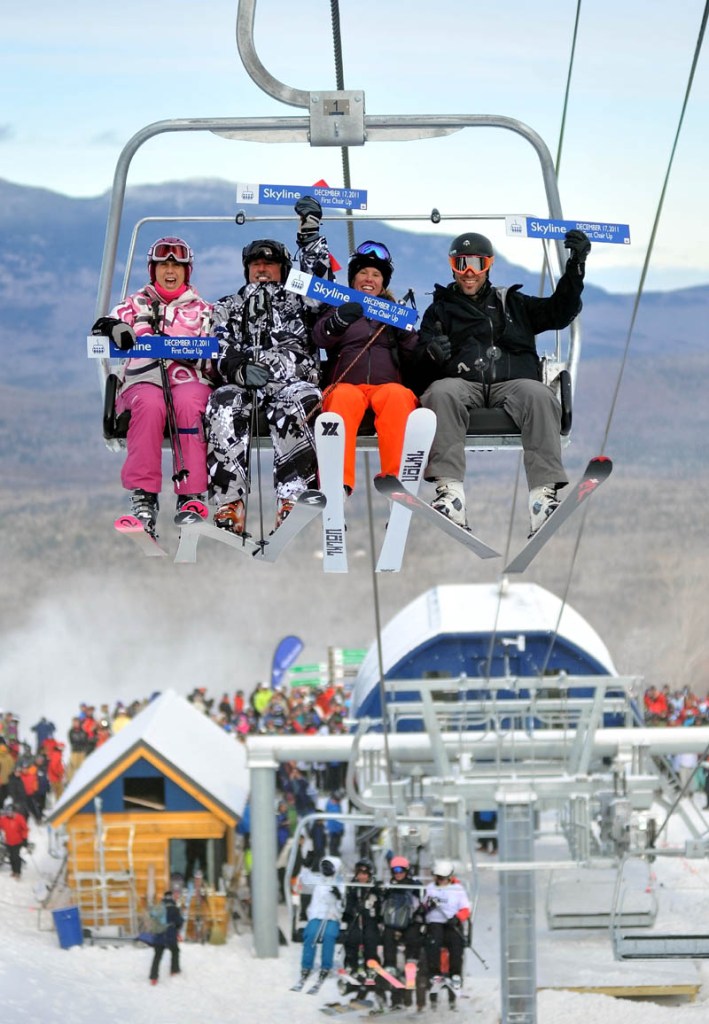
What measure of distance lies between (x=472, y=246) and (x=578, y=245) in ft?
1.81

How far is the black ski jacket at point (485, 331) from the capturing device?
8172 mm

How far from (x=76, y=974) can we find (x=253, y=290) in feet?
34.0

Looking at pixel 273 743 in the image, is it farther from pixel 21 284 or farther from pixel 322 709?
pixel 21 284

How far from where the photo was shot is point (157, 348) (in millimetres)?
7785

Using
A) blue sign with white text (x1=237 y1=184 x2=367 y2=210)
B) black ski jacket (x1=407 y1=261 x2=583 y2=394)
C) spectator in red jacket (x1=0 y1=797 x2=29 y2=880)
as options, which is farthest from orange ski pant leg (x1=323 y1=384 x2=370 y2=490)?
spectator in red jacket (x1=0 y1=797 x2=29 y2=880)

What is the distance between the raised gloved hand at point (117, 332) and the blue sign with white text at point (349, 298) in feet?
2.54

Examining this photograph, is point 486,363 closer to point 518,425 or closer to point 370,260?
point 518,425

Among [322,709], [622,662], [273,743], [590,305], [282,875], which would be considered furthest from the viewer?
[590,305]

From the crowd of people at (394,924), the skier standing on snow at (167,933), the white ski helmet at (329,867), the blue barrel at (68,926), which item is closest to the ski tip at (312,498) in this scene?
the crowd of people at (394,924)

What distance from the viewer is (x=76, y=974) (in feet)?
54.5

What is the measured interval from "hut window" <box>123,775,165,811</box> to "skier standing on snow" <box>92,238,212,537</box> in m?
9.83

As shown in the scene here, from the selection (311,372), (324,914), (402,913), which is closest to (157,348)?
(311,372)

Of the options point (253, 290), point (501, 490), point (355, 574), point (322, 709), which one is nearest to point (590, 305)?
point (501, 490)

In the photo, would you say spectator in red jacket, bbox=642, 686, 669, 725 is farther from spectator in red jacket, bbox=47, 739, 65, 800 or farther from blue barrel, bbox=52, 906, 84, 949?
blue barrel, bbox=52, 906, 84, 949
